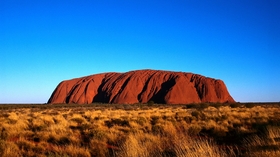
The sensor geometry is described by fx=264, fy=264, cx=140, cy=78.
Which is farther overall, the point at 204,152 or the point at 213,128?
the point at 213,128

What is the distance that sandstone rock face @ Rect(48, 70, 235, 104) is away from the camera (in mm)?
78062

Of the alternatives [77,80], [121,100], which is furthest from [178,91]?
[77,80]

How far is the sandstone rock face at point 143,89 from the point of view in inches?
3073

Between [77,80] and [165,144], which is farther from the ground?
[77,80]

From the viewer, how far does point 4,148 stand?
273 inches

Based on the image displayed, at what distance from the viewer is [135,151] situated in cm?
573

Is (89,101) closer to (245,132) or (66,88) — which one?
(66,88)

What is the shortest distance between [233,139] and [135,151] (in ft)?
17.4

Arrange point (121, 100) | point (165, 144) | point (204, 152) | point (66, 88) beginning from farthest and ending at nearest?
point (66, 88), point (121, 100), point (165, 144), point (204, 152)

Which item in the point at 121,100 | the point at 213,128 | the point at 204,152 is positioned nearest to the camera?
the point at 204,152

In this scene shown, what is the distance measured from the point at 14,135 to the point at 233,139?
8.61m

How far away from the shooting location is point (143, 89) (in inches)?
3260

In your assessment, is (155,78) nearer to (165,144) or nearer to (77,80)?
(77,80)

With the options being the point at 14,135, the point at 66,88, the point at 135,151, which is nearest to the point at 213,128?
the point at 135,151
